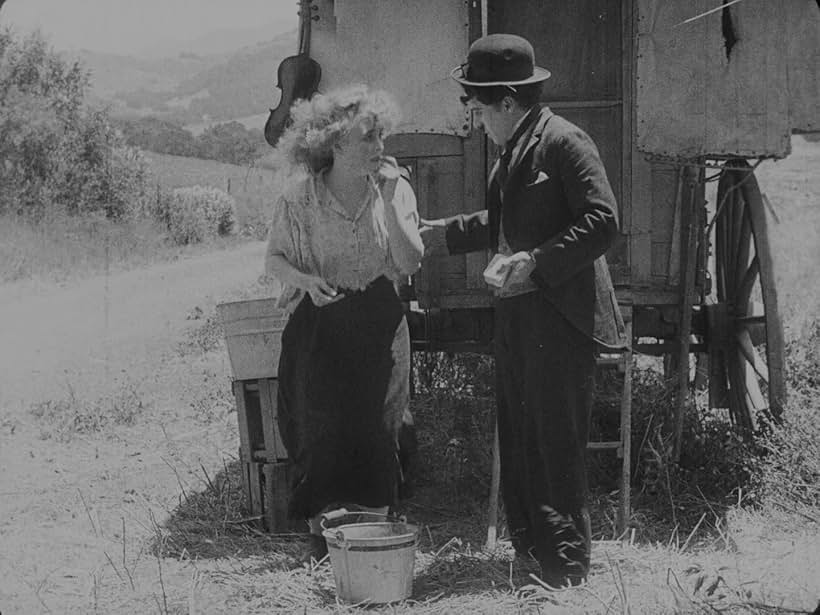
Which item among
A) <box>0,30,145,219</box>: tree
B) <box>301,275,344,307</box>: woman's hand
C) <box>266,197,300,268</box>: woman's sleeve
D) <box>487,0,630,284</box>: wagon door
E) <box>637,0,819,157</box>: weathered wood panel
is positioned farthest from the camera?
<box>0,30,145,219</box>: tree

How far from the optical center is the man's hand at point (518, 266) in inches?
168

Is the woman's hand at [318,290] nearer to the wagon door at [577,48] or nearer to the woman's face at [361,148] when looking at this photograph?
the woman's face at [361,148]

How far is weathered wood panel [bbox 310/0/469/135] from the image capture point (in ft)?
20.2

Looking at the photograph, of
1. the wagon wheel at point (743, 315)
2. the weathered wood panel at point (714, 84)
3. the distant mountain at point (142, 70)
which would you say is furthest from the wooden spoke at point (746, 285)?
the distant mountain at point (142, 70)

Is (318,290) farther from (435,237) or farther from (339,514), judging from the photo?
(339,514)

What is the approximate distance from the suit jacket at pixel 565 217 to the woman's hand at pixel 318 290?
0.73 meters

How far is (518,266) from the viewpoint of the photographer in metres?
4.28

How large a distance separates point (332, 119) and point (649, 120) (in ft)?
6.72

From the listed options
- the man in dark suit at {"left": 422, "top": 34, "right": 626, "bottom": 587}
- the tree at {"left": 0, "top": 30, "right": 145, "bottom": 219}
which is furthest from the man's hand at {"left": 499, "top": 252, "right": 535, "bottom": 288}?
the tree at {"left": 0, "top": 30, "right": 145, "bottom": 219}

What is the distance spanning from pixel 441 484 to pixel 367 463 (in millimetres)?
1678

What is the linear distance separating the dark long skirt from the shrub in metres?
15.5

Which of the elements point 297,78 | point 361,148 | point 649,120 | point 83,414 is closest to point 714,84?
point 649,120

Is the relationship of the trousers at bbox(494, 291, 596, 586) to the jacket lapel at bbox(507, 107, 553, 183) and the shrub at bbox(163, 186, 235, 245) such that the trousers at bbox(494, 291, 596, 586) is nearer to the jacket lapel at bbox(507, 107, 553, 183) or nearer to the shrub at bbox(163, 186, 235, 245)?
the jacket lapel at bbox(507, 107, 553, 183)

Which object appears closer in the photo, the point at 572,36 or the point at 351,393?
the point at 351,393
